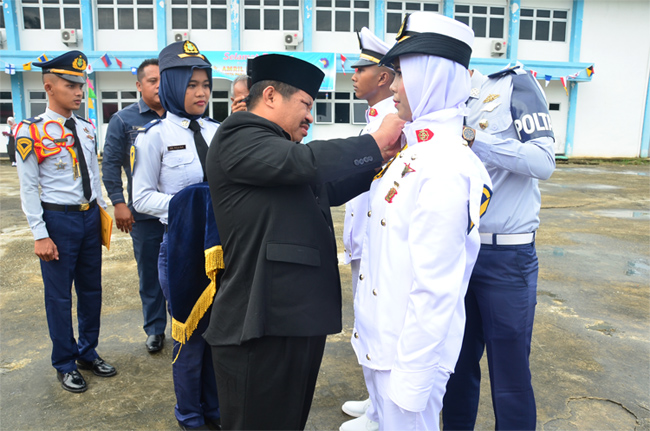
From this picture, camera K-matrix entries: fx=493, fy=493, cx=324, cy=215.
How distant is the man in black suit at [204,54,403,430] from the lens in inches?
63.9

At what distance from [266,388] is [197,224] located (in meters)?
0.95

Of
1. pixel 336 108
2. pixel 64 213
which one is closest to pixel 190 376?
pixel 64 213

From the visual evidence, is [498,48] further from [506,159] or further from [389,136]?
[389,136]

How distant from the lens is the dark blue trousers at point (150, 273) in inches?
145

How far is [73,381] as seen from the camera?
3.07 m

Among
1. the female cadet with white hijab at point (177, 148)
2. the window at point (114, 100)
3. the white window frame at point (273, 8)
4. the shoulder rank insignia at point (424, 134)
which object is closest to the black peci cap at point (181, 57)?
the female cadet with white hijab at point (177, 148)

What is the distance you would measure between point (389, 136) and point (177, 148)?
153 centimetres

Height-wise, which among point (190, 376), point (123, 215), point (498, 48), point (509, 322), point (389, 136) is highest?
point (498, 48)

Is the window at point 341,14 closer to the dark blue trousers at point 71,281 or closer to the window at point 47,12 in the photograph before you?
the window at point 47,12

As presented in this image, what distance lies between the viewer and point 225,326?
173 cm

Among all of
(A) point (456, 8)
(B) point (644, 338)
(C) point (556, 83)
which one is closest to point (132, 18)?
(A) point (456, 8)

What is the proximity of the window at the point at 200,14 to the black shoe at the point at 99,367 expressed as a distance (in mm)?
17483

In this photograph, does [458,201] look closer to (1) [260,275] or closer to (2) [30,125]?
(1) [260,275]

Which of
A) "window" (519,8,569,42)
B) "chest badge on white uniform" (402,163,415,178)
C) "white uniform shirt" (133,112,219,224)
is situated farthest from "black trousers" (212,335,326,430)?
"window" (519,8,569,42)
